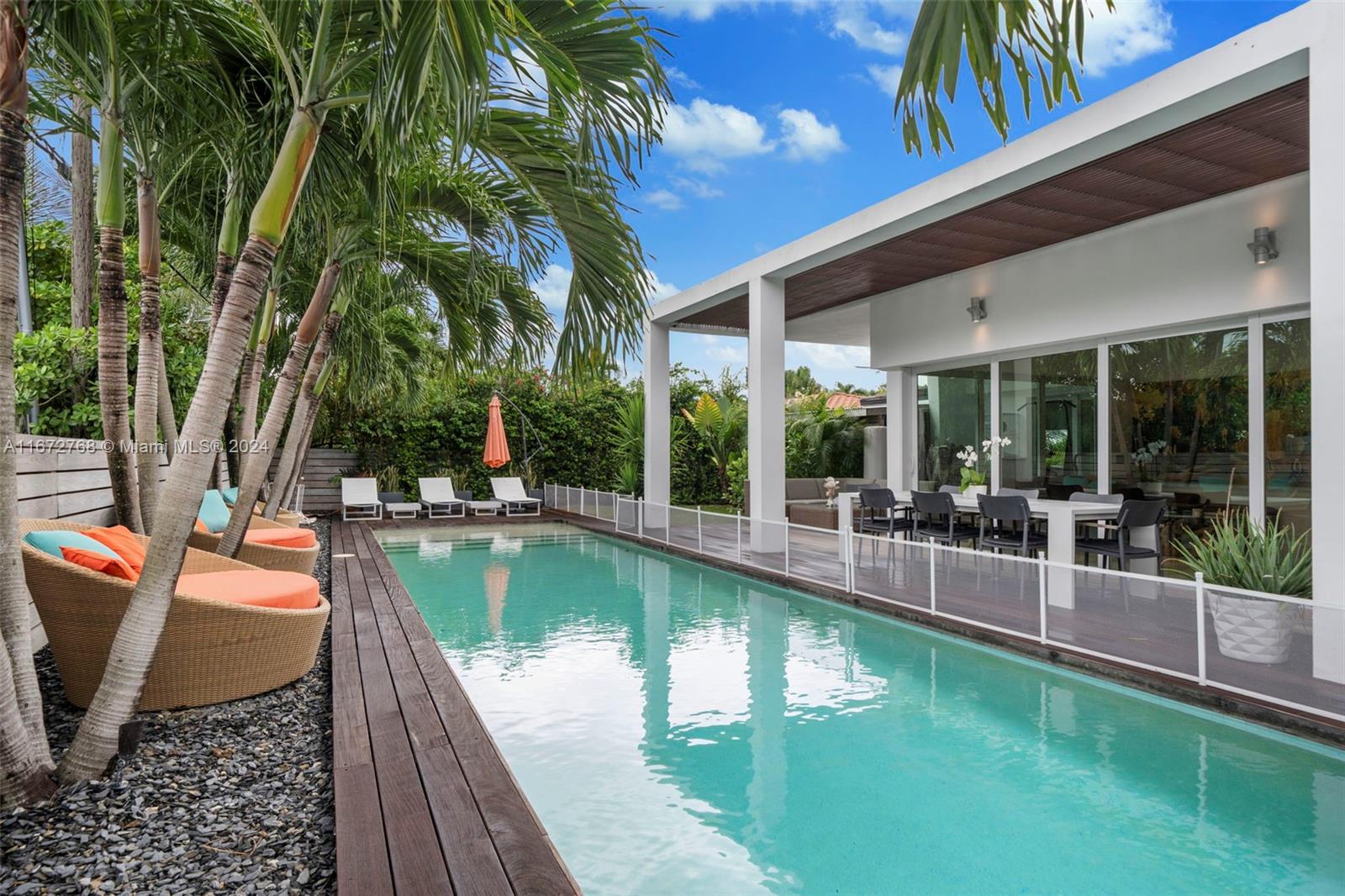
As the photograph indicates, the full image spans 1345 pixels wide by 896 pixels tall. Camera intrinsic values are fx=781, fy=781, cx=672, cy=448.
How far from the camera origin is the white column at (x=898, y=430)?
40.0ft

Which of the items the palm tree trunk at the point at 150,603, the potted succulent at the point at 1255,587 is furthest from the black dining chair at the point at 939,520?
the palm tree trunk at the point at 150,603

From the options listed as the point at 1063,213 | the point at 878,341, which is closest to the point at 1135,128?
the point at 1063,213

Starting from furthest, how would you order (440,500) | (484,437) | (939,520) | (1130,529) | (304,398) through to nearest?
(484,437) < (440,500) < (939,520) < (304,398) < (1130,529)

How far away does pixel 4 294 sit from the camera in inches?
102

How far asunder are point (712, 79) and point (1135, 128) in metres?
43.6

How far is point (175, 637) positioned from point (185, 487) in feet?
3.89

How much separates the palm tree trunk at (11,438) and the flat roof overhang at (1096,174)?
19.7 feet

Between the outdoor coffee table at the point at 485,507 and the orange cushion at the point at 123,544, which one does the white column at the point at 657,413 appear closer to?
the outdoor coffee table at the point at 485,507

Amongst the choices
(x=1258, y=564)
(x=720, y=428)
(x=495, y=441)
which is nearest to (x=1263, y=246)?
(x=1258, y=564)

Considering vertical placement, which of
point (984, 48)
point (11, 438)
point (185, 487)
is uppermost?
point (984, 48)

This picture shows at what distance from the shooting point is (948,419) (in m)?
11.5

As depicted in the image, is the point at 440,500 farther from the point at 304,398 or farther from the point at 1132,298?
the point at 1132,298

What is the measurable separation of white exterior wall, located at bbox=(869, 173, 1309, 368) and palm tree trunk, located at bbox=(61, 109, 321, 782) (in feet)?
26.0

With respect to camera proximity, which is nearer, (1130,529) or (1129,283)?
(1130,529)
